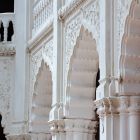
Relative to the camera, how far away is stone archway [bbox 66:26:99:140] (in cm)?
996

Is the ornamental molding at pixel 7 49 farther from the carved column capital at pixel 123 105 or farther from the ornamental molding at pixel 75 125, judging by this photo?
the carved column capital at pixel 123 105

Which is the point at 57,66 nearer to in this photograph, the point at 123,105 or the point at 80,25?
the point at 80,25

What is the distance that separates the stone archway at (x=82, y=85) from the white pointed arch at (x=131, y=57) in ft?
5.76

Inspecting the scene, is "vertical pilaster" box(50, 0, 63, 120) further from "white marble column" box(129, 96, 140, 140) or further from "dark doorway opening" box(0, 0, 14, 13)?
"dark doorway opening" box(0, 0, 14, 13)

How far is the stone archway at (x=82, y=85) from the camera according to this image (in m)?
9.96

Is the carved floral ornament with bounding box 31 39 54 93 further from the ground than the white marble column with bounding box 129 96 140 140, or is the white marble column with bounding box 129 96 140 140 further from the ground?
the carved floral ornament with bounding box 31 39 54 93

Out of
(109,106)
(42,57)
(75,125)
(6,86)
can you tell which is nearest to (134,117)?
(109,106)

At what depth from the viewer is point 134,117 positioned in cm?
812

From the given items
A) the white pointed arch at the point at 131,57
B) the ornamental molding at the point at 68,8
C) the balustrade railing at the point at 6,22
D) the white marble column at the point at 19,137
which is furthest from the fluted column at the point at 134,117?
the balustrade railing at the point at 6,22

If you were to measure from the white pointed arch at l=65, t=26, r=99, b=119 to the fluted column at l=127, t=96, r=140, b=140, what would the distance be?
197cm

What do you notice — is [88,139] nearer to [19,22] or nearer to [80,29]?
[80,29]

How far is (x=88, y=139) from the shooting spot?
10508mm

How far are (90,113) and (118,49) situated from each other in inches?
91.3

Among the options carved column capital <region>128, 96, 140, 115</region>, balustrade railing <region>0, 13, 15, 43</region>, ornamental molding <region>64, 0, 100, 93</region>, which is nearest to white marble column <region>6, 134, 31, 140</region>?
balustrade railing <region>0, 13, 15, 43</region>
